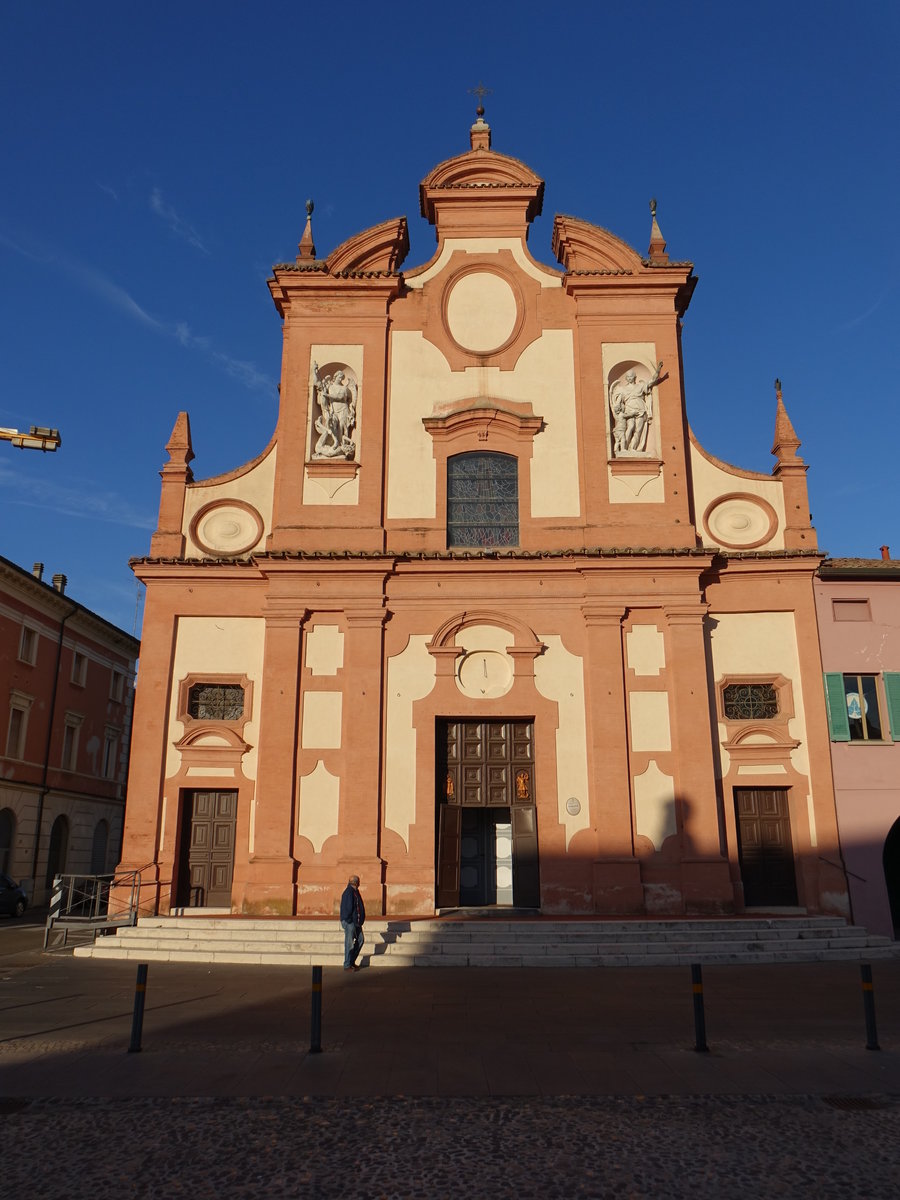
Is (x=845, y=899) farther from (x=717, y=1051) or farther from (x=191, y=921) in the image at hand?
(x=191, y=921)

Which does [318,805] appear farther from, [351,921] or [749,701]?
[749,701]

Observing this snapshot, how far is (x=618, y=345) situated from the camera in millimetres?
22375

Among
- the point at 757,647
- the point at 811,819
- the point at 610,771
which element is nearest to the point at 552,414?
the point at 757,647

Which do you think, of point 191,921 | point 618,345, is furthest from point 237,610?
point 618,345

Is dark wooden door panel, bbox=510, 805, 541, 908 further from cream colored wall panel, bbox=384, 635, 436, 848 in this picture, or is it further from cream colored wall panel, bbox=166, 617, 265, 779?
cream colored wall panel, bbox=166, 617, 265, 779

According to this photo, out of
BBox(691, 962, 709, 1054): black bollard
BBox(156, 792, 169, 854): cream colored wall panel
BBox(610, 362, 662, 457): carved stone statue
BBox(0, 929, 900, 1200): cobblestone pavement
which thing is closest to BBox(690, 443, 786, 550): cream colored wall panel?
BBox(610, 362, 662, 457): carved stone statue

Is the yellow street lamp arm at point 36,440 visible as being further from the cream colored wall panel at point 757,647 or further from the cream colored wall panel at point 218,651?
the cream colored wall panel at point 757,647

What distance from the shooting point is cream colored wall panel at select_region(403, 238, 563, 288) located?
2302 cm

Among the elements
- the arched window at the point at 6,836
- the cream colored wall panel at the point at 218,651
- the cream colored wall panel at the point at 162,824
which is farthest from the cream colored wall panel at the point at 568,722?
the arched window at the point at 6,836

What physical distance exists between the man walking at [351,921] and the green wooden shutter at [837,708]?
36.1ft

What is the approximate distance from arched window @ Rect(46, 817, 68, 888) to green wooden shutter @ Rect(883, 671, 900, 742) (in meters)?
27.9

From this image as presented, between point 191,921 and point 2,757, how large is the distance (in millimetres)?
15324

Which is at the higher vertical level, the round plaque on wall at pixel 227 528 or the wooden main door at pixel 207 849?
the round plaque on wall at pixel 227 528

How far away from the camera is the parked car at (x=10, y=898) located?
1031 inches
